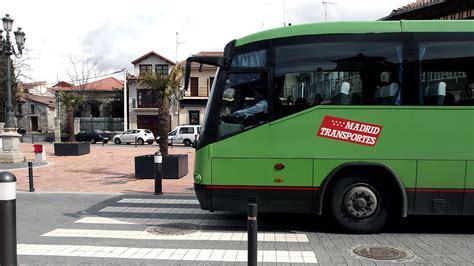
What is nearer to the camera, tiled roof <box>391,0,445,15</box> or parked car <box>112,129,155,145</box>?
tiled roof <box>391,0,445,15</box>

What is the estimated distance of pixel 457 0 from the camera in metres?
13.8

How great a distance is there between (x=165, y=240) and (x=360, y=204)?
10.2ft

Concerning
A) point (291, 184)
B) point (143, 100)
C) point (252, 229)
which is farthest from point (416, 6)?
point (143, 100)

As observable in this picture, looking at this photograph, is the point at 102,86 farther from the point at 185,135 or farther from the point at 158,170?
the point at 158,170

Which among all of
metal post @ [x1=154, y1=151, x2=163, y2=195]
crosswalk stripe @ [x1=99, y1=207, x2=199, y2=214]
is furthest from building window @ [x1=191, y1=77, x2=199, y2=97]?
crosswalk stripe @ [x1=99, y1=207, x2=199, y2=214]

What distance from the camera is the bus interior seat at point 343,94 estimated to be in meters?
6.17

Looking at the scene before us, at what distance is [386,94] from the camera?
20.2ft

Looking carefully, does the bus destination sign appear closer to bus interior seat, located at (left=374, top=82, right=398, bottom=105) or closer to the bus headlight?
bus interior seat, located at (left=374, top=82, right=398, bottom=105)

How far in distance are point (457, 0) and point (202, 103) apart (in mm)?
36577

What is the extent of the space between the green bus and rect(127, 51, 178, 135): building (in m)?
43.2

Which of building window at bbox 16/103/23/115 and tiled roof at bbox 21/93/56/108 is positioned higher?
tiled roof at bbox 21/93/56/108

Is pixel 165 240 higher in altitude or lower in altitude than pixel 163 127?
lower

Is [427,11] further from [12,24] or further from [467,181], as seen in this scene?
[12,24]

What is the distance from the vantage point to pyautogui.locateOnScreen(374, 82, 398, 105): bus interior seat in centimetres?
612
